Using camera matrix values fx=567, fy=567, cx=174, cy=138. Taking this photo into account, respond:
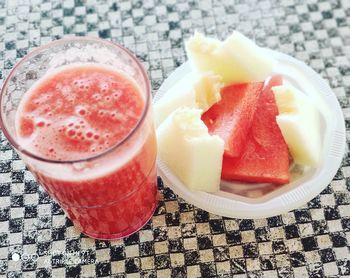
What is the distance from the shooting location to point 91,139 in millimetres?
917

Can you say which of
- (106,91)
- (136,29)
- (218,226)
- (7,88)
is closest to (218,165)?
(218,226)

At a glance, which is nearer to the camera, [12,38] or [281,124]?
[281,124]

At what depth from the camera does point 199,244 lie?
3.53 ft

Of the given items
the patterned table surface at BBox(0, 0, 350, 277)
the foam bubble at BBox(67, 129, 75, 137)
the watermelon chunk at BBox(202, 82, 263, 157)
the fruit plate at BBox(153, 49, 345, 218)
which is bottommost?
the patterned table surface at BBox(0, 0, 350, 277)

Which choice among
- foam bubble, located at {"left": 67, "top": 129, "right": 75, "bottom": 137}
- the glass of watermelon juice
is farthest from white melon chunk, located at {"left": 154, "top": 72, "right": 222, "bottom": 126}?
foam bubble, located at {"left": 67, "top": 129, "right": 75, "bottom": 137}

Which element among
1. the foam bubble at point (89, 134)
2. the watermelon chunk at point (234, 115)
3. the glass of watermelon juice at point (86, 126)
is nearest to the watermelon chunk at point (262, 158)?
the watermelon chunk at point (234, 115)

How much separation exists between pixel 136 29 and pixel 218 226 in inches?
21.5

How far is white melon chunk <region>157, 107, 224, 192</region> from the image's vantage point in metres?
1.00

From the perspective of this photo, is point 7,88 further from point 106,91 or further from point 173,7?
point 173,7

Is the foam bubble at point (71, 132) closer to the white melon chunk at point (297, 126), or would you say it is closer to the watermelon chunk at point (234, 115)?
the watermelon chunk at point (234, 115)

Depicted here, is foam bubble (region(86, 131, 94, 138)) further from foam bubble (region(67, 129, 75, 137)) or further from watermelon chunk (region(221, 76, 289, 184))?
watermelon chunk (region(221, 76, 289, 184))

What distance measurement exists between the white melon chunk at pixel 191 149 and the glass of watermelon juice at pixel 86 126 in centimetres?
5

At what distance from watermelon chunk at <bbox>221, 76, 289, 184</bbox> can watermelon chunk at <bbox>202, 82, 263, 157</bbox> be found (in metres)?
0.02

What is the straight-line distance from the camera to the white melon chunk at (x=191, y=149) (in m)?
1.00
